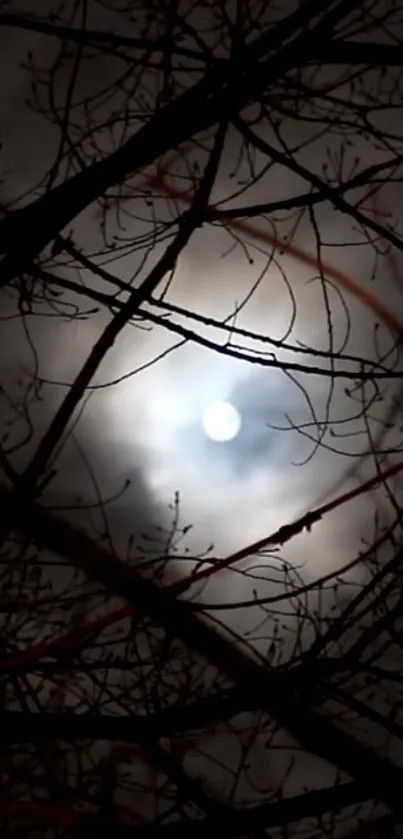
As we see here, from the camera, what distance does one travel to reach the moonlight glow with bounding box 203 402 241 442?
1.44 metres

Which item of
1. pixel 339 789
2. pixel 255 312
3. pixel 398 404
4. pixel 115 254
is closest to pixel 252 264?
pixel 255 312

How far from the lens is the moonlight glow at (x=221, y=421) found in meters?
1.44

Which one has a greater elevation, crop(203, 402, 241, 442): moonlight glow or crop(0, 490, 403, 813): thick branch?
crop(203, 402, 241, 442): moonlight glow

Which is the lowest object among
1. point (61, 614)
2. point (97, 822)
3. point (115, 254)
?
point (97, 822)

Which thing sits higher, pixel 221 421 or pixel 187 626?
pixel 221 421

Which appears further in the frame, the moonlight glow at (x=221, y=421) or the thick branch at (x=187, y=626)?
the moonlight glow at (x=221, y=421)

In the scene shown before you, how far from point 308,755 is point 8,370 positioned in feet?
2.41

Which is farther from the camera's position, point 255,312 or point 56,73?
point 255,312

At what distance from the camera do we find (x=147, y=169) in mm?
1282

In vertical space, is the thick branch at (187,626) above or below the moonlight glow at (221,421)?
below

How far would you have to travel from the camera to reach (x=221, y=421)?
1.45m

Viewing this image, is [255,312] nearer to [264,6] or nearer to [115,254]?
[115,254]

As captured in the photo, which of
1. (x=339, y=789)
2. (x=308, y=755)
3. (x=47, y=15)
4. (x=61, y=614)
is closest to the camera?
(x=339, y=789)

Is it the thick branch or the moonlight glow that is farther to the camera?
the moonlight glow
